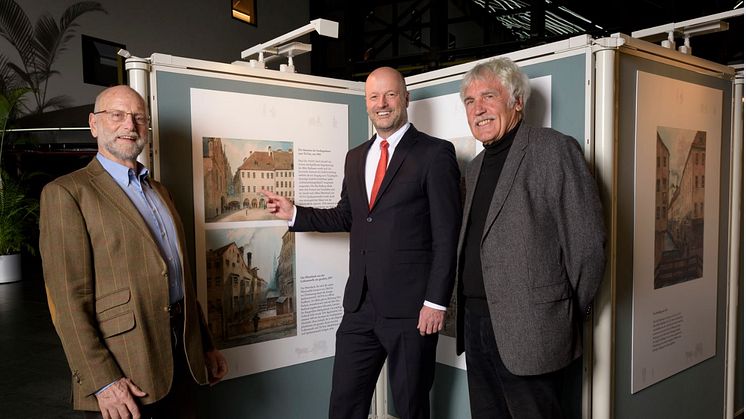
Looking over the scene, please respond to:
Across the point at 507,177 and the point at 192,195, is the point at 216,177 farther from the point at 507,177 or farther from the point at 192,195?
the point at 507,177

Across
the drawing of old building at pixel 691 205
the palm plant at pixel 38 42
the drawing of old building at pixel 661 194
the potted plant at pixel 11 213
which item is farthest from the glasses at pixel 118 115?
the palm plant at pixel 38 42

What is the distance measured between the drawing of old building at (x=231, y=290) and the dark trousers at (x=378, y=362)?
50 cm

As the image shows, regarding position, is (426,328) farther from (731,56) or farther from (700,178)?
(731,56)

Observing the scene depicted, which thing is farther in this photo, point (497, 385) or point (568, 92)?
point (568, 92)

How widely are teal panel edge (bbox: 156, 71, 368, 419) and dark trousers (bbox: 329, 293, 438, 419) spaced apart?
1.37 feet

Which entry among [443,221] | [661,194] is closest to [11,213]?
[443,221]

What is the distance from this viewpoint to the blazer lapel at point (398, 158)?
2289 millimetres

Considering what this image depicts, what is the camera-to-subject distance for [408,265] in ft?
7.35

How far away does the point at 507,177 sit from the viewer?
1922 mm

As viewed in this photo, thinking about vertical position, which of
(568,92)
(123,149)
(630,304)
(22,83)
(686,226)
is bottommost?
(630,304)

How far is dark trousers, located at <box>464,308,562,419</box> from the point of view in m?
1.90

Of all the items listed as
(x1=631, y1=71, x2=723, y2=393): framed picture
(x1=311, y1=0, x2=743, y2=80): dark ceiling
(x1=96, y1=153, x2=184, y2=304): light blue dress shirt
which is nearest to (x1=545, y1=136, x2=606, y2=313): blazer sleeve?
(x1=631, y1=71, x2=723, y2=393): framed picture

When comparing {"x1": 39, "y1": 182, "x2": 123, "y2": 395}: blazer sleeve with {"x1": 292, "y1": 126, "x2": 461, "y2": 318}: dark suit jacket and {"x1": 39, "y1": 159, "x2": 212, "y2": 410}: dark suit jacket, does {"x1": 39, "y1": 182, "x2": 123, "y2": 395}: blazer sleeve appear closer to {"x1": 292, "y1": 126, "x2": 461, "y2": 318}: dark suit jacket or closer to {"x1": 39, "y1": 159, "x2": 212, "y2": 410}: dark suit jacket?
{"x1": 39, "y1": 159, "x2": 212, "y2": 410}: dark suit jacket

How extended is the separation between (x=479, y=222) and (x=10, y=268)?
23.0ft
